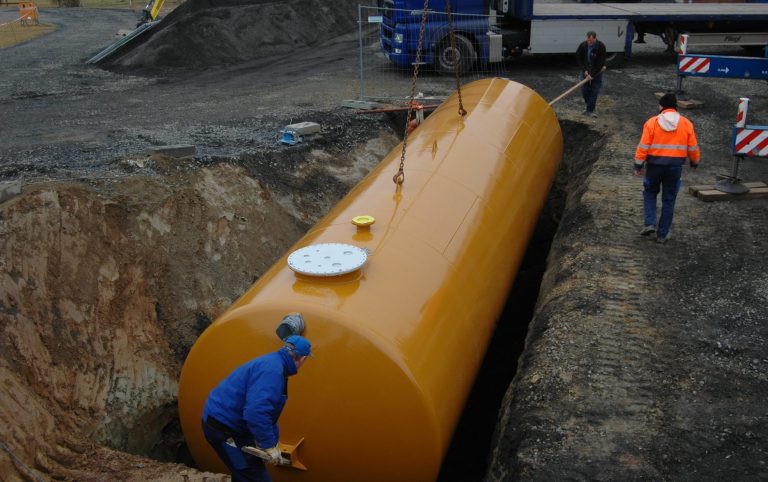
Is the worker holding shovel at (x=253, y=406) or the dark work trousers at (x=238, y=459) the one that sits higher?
the worker holding shovel at (x=253, y=406)

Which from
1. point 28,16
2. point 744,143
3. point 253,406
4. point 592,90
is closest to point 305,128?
point 592,90

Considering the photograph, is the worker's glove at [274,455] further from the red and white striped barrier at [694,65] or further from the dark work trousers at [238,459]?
the red and white striped barrier at [694,65]

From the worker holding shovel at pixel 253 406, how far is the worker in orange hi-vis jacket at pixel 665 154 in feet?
16.2

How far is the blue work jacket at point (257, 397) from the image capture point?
4.12m

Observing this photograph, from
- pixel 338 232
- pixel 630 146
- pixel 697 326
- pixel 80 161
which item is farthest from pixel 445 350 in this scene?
pixel 630 146

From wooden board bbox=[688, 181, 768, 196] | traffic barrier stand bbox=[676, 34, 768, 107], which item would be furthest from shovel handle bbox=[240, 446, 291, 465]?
traffic barrier stand bbox=[676, 34, 768, 107]

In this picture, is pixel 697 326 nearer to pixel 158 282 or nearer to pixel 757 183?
pixel 757 183

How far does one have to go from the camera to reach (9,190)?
21.3ft

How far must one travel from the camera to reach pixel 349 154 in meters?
11.1

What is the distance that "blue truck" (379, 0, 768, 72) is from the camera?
16359 millimetres

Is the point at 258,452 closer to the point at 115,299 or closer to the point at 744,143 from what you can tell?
the point at 115,299

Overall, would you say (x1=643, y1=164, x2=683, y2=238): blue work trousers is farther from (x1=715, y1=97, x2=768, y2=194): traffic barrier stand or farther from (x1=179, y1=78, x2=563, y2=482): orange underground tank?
(x1=179, y1=78, x2=563, y2=482): orange underground tank

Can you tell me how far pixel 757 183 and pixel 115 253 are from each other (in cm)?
796

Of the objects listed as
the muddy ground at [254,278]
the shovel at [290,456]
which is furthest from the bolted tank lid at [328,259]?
the muddy ground at [254,278]
